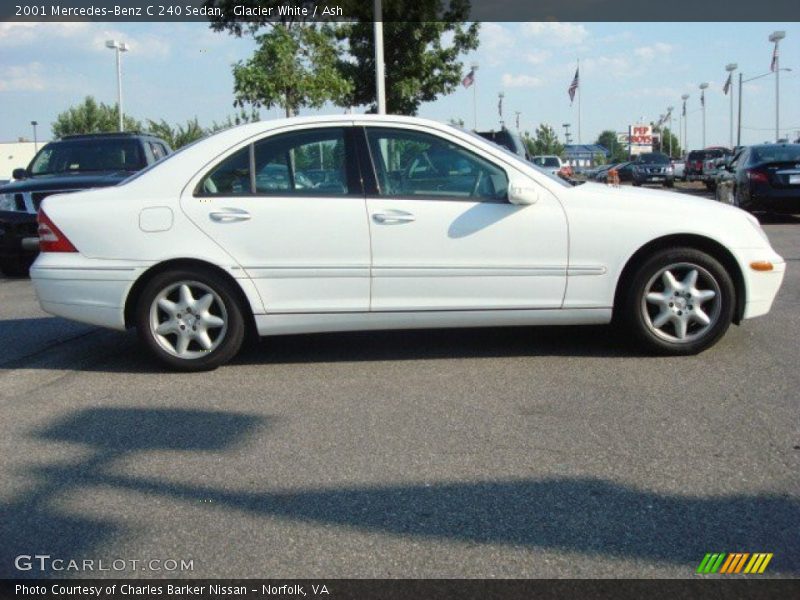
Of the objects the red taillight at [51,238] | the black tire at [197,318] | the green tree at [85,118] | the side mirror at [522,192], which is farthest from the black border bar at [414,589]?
the green tree at [85,118]

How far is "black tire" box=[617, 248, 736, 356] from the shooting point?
5.79 meters

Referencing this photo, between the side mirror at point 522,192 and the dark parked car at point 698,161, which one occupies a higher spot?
the dark parked car at point 698,161

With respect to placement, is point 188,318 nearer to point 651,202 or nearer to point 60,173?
point 651,202

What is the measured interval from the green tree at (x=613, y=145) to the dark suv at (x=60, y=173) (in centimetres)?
10622

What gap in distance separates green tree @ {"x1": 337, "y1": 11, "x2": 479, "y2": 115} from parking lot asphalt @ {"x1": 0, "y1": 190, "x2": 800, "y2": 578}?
19.4m

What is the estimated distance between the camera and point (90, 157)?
12.0 m

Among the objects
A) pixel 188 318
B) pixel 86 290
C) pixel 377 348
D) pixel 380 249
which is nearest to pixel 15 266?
pixel 86 290

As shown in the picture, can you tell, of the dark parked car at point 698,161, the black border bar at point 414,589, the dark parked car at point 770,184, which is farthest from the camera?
the dark parked car at point 698,161

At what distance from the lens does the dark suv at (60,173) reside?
1057 centimetres

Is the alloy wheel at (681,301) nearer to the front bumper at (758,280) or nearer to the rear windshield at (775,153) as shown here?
the front bumper at (758,280)

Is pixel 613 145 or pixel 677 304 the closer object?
pixel 677 304

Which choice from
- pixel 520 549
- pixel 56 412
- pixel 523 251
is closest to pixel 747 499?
pixel 520 549

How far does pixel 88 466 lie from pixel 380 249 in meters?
2.24

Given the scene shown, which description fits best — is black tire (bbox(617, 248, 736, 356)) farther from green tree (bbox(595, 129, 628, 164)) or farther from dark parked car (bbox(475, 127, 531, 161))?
green tree (bbox(595, 129, 628, 164))
